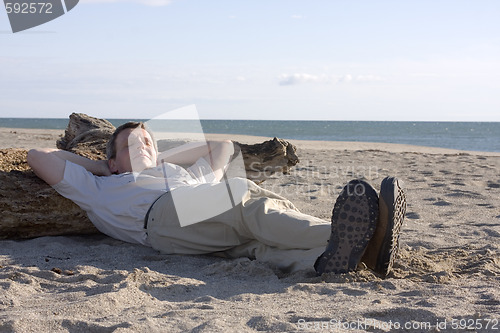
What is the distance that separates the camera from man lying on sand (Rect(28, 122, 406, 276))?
8.45 feet

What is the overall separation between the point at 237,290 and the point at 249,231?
528 mm

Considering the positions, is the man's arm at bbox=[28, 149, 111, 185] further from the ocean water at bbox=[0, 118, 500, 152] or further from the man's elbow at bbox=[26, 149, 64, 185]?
the ocean water at bbox=[0, 118, 500, 152]

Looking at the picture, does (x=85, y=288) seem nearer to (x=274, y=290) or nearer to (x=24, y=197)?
(x=274, y=290)

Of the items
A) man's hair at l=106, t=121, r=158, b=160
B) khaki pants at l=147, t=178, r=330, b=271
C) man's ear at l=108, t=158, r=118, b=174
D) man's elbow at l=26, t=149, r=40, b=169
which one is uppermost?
man's hair at l=106, t=121, r=158, b=160


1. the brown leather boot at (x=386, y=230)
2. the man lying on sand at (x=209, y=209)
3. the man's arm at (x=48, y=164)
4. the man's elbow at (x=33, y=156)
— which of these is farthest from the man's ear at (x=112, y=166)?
the brown leather boot at (x=386, y=230)

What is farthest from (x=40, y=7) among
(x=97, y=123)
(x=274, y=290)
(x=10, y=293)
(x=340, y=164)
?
(x=340, y=164)

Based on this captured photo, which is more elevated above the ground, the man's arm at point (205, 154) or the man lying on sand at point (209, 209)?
the man's arm at point (205, 154)

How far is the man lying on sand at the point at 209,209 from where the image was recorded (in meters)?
2.58

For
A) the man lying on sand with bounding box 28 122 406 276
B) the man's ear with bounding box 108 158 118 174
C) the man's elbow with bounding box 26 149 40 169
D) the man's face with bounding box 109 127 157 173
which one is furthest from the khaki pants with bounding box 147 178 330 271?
the man's elbow with bounding box 26 149 40 169

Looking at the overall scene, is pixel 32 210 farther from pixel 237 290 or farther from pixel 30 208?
pixel 237 290

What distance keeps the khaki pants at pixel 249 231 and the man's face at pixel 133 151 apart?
16.5 inches

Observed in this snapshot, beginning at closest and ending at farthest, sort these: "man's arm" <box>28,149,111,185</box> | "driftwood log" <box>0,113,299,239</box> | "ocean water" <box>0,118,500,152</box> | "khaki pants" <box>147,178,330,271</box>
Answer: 1. "khaki pants" <box>147,178,330,271</box>
2. "man's arm" <box>28,149,111,185</box>
3. "driftwood log" <box>0,113,299,239</box>
4. "ocean water" <box>0,118,500,152</box>

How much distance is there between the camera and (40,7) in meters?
5.81

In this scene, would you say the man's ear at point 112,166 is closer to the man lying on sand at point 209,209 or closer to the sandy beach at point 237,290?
the man lying on sand at point 209,209
